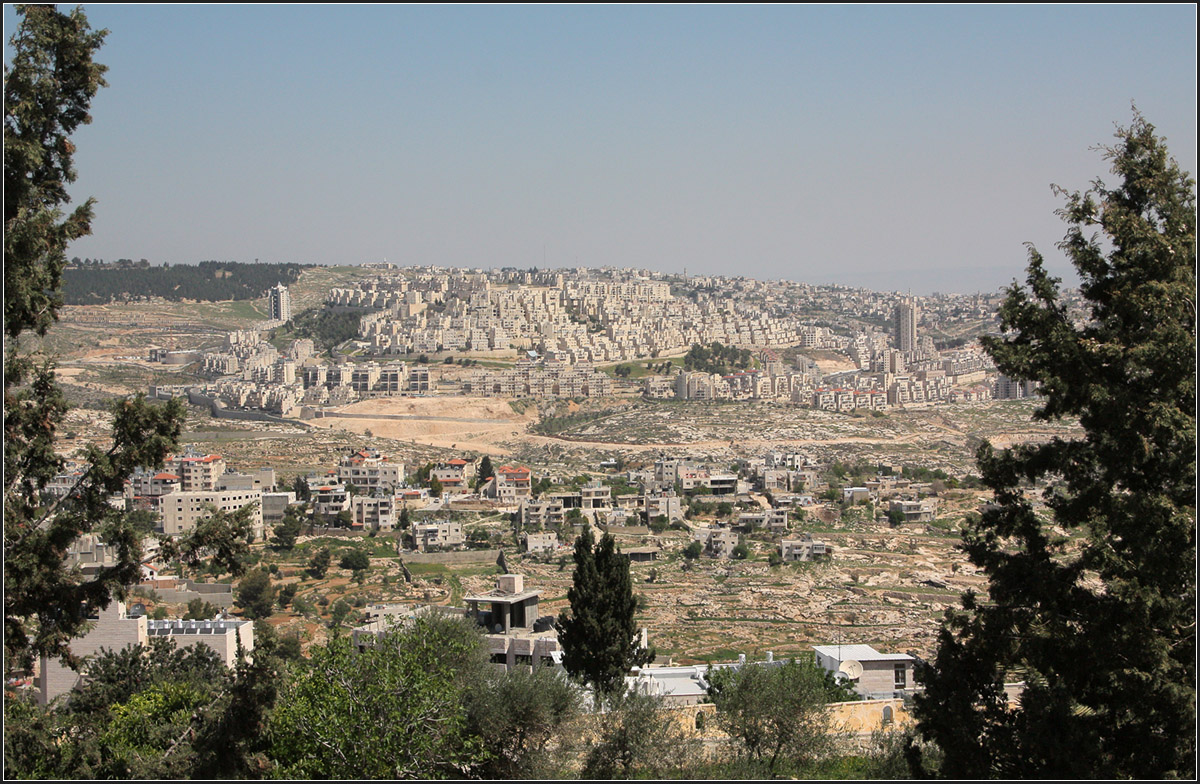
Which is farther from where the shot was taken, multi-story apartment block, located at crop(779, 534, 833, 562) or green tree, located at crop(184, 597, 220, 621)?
multi-story apartment block, located at crop(779, 534, 833, 562)

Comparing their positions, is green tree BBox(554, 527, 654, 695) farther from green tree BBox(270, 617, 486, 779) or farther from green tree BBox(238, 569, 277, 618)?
green tree BBox(238, 569, 277, 618)

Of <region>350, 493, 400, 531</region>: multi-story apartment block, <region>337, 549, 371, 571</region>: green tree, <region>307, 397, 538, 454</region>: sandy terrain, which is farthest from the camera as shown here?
<region>307, 397, 538, 454</region>: sandy terrain

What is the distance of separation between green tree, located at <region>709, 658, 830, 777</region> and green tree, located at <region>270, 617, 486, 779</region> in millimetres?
2097

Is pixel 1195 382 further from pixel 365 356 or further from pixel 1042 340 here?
pixel 365 356

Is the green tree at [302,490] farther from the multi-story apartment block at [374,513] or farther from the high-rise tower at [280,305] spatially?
the high-rise tower at [280,305]

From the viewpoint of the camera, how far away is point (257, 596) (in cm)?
2362

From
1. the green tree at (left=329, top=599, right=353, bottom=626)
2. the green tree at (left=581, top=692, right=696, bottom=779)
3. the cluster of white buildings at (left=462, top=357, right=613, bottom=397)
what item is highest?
the green tree at (left=581, top=692, right=696, bottom=779)

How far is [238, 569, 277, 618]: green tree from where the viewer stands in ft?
75.2

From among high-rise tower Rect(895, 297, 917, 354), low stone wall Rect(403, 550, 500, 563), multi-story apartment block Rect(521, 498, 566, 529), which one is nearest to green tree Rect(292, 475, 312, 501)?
multi-story apartment block Rect(521, 498, 566, 529)

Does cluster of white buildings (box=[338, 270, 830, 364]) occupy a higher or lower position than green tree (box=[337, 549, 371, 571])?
higher

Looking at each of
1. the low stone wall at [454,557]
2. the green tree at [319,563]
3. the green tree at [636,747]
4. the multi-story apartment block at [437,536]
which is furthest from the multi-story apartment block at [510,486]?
the green tree at [636,747]

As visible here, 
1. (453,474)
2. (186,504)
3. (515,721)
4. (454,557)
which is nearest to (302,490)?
(186,504)

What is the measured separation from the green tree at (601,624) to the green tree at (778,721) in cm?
302

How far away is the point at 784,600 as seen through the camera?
82.7 feet
